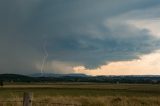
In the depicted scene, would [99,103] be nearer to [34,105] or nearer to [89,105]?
[89,105]

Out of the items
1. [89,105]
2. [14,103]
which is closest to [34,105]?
[14,103]

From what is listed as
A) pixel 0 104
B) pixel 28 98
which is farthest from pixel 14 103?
pixel 28 98

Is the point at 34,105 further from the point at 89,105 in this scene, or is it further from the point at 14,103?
the point at 89,105

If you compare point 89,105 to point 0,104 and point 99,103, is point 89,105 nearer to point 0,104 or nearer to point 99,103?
point 99,103

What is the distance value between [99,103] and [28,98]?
14588 mm

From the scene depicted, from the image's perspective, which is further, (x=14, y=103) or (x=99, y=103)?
(x=99, y=103)

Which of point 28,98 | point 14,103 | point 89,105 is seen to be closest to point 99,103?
point 89,105

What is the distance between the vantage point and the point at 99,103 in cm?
2491

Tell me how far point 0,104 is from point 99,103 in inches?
333

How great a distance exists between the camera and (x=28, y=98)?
10.8 meters

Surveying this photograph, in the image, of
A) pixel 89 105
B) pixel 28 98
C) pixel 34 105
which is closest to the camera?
pixel 28 98

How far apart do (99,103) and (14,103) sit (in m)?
7.64

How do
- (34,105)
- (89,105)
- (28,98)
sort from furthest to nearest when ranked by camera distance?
(89,105) → (34,105) → (28,98)

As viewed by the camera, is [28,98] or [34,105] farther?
[34,105]
